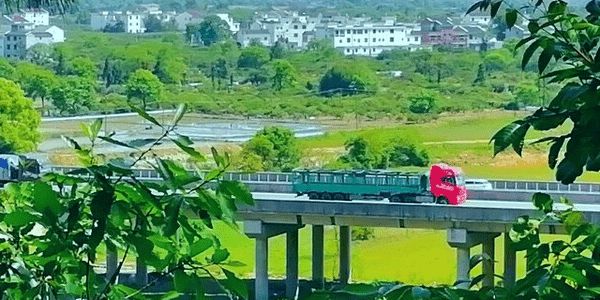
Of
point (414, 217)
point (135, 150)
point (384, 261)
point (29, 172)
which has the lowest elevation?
point (384, 261)

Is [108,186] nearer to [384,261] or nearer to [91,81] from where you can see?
[384,261]

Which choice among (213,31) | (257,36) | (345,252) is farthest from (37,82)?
(213,31)

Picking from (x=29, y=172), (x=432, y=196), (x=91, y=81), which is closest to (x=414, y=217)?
(x=432, y=196)

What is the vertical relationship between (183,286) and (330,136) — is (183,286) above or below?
above

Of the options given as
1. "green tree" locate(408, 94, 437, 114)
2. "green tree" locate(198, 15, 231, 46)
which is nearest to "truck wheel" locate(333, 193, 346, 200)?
"green tree" locate(408, 94, 437, 114)

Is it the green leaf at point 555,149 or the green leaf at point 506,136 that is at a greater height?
the green leaf at point 506,136

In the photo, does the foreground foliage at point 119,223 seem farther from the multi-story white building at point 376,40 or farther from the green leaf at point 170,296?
the multi-story white building at point 376,40

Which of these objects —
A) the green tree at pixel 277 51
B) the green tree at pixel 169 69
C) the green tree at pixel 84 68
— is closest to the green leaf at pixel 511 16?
the green tree at pixel 84 68

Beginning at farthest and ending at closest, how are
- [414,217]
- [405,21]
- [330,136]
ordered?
[405,21]
[330,136]
[414,217]
